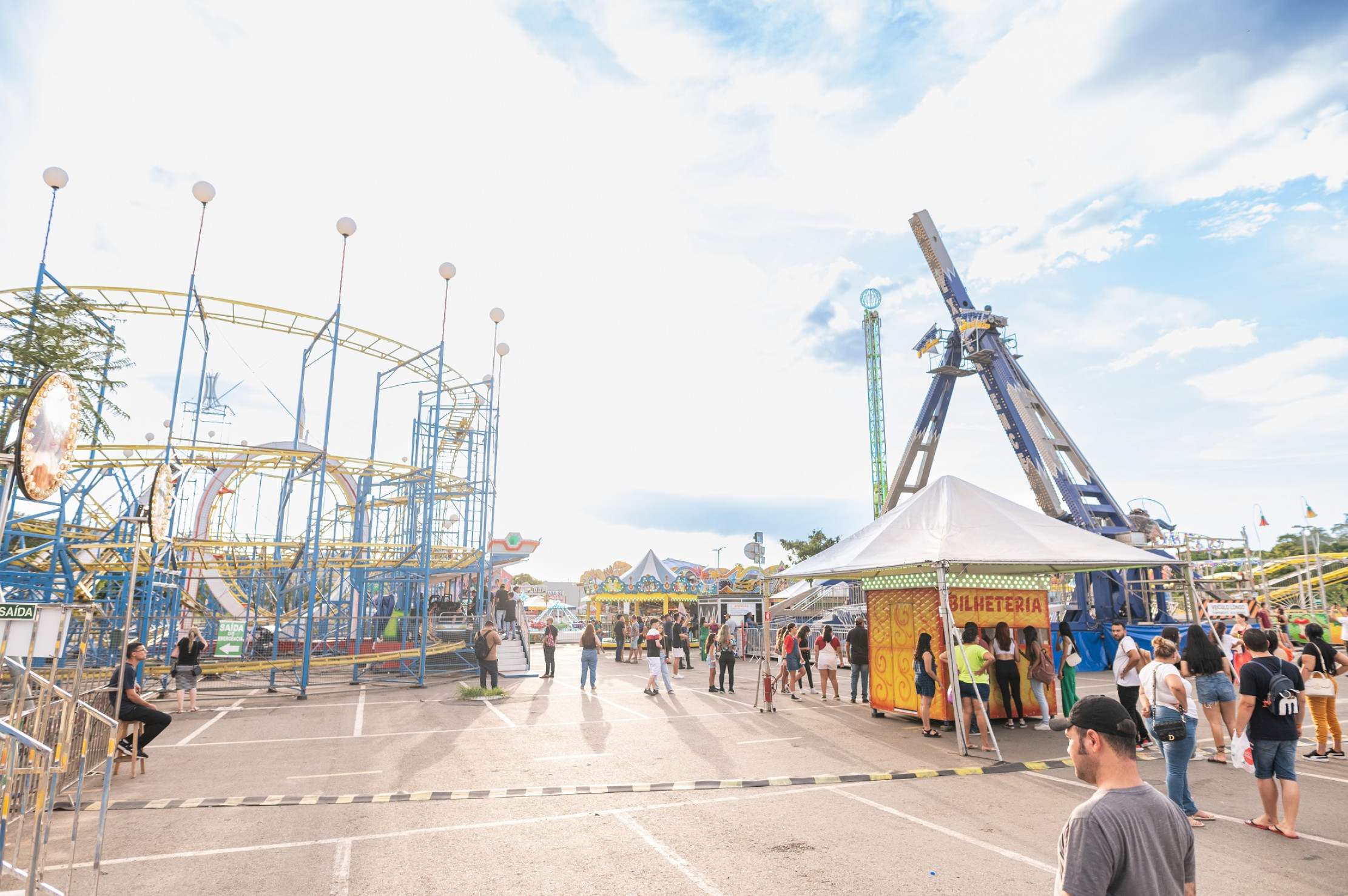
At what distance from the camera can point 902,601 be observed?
12031mm

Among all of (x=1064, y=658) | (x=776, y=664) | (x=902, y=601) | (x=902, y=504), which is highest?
(x=902, y=504)

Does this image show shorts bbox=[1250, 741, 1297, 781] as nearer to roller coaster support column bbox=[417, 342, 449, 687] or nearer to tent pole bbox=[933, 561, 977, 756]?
tent pole bbox=[933, 561, 977, 756]

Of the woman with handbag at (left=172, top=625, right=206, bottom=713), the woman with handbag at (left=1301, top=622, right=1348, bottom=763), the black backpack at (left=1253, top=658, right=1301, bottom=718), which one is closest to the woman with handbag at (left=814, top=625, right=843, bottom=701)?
the woman with handbag at (left=1301, top=622, right=1348, bottom=763)

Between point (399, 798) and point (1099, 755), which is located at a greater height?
point (1099, 755)

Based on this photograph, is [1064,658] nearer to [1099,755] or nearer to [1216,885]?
[1216,885]

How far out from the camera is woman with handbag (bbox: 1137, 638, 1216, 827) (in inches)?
229

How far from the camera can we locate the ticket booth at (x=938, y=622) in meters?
11.1

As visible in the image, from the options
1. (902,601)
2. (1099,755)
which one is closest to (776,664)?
(902,601)

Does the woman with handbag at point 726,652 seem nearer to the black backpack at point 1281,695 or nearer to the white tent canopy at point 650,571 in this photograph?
the black backpack at point 1281,695

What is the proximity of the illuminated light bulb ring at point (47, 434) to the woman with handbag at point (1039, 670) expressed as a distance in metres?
12.0

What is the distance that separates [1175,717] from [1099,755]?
5112 millimetres

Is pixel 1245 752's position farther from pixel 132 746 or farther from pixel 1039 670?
pixel 132 746

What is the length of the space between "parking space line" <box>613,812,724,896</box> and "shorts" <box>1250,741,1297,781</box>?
4524 millimetres

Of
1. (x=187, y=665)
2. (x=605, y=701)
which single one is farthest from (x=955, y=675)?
(x=187, y=665)
